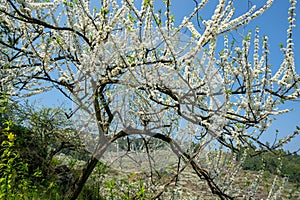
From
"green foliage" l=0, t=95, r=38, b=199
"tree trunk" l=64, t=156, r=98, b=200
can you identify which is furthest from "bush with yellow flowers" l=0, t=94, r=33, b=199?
"tree trunk" l=64, t=156, r=98, b=200

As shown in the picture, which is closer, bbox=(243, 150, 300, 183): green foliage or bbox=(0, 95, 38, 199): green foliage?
bbox=(243, 150, 300, 183): green foliage

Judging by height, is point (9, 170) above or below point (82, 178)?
below

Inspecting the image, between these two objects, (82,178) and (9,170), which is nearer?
(9,170)

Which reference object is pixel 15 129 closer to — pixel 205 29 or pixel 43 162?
pixel 43 162

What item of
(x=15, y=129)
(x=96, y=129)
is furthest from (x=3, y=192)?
(x=15, y=129)

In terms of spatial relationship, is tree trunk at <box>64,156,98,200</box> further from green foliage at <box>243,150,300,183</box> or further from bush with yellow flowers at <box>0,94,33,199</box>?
green foliage at <box>243,150,300,183</box>

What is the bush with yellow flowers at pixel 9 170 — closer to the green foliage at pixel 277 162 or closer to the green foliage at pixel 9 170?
the green foliage at pixel 9 170

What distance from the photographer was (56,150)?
8.39 meters

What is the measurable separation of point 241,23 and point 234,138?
1.29m

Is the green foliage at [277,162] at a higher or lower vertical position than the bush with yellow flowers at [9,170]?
higher

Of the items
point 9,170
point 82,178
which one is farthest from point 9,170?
point 82,178

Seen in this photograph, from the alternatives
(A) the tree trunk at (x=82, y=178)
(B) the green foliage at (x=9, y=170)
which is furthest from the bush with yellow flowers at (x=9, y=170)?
(A) the tree trunk at (x=82, y=178)

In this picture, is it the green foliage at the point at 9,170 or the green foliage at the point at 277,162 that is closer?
the green foliage at the point at 277,162

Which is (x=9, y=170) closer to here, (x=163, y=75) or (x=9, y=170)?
(x=9, y=170)
